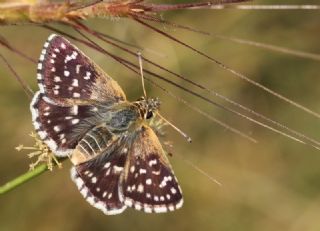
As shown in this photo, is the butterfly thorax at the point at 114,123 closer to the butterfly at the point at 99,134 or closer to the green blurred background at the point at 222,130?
the butterfly at the point at 99,134

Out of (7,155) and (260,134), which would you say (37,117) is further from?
(260,134)

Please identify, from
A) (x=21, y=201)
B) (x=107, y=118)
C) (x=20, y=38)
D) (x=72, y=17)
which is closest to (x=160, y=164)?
(x=107, y=118)

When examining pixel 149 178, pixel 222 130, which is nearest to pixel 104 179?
pixel 149 178

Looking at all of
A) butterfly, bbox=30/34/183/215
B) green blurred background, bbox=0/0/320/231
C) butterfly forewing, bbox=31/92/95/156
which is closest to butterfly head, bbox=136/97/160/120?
butterfly, bbox=30/34/183/215

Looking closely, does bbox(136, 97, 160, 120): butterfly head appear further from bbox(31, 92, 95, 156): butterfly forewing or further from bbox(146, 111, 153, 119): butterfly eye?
bbox(31, 92, 95, 156): butterfly forewing

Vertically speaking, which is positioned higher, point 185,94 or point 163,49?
point 163,49

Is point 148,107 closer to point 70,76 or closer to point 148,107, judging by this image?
point 148,107

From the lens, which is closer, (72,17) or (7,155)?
(72,17)
